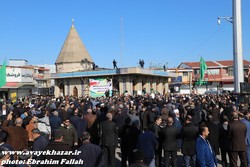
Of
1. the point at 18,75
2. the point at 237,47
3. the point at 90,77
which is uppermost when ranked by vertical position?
the point at 237,47

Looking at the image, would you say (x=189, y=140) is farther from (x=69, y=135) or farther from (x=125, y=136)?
(x=69, y=135)

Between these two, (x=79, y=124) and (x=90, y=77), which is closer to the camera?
(x=79, y=124)

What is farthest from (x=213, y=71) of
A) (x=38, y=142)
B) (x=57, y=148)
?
(x=57, y=148)

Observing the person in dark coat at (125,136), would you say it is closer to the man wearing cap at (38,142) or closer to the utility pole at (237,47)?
the man wearing cap at (38,142)

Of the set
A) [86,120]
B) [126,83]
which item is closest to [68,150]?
[86,120]

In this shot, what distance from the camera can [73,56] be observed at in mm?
51750

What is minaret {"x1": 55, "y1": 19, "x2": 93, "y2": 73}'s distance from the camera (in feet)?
169

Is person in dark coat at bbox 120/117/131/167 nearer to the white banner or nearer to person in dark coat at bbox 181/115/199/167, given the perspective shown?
person in dark coat at bbox 181/115/199/167

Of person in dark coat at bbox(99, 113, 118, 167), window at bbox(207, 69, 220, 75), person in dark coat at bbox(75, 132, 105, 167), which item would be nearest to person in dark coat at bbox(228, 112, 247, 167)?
person in dark coat at bbox(99, 113, 118, 167)

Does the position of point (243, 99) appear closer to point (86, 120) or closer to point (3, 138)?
point (86, 120)

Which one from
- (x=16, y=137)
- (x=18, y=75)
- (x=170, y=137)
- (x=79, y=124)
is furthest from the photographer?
(x=18, y=75)

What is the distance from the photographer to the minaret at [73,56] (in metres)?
51.4

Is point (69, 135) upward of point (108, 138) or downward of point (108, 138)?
upward

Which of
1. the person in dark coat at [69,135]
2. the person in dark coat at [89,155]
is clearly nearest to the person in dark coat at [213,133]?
the person in dark coat at [69,135]
